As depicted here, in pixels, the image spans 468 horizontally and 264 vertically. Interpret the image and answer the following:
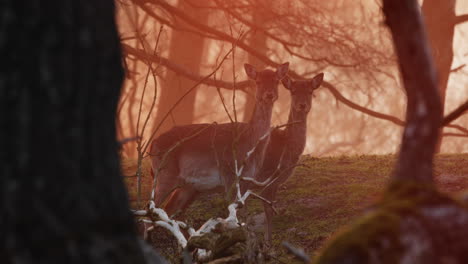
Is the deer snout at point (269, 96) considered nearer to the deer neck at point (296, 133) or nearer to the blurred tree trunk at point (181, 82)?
the deer neck at point (296, 133)

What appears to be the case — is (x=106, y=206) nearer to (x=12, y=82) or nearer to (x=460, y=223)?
(x=12, y=82)

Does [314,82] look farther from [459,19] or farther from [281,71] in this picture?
[459,19]

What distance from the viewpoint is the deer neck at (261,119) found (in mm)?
9742

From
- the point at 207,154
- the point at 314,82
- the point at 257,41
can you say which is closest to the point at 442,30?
the point at 257,41

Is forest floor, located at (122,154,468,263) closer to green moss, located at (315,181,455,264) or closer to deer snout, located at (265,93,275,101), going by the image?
deer snout, located at (265,93,275,101)

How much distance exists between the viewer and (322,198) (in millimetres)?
10188

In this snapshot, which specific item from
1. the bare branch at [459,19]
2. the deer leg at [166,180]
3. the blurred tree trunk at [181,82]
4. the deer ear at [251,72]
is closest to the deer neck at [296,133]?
the deer ear at [251,72]

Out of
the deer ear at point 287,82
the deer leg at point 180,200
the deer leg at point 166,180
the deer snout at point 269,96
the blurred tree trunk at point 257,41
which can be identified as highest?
the blurred tree trunk at point 257,41

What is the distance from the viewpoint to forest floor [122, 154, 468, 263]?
29.1ft

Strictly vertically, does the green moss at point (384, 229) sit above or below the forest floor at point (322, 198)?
above

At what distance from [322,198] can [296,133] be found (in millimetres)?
1035

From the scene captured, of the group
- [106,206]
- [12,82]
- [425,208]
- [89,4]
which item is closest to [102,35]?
[89,4]

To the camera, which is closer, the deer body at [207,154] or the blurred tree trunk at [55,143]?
the blurred tree trunk at [55,143]

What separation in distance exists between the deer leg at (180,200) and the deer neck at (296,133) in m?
1.51
